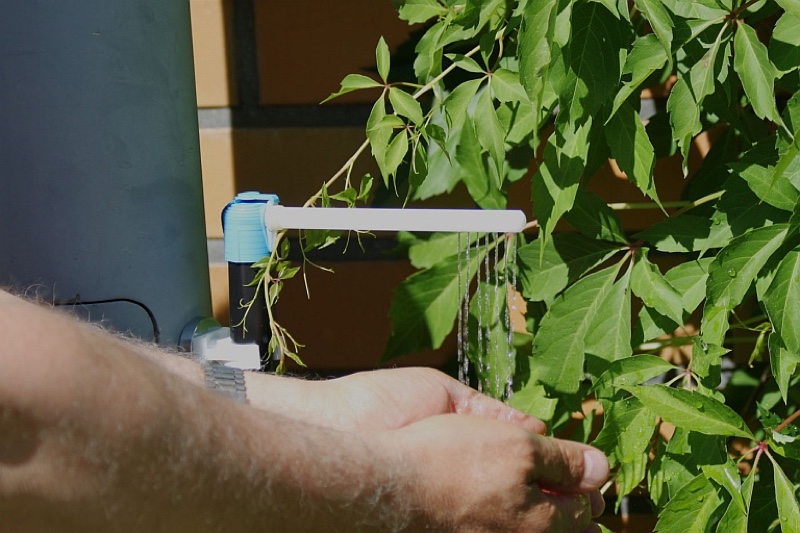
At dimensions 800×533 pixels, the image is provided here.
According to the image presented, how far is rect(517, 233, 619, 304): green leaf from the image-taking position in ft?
2.69

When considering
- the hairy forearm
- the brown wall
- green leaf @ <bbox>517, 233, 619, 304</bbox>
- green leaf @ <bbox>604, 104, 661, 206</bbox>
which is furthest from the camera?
the brown wall

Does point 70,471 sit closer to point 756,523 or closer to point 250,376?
point 250,376

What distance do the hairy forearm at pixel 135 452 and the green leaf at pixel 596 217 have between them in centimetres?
34

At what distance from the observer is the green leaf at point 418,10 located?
0.80 metres

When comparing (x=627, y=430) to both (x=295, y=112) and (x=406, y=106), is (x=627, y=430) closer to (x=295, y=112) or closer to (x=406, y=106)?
(x=406, y=106)

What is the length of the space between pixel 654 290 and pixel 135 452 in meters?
0.47

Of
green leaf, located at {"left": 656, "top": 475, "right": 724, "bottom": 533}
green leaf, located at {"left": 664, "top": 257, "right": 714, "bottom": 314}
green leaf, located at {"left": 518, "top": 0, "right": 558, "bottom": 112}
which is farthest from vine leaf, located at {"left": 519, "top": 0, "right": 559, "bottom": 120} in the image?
green leaf, located at {"left": 656, "top": 475, "right": 724, "bottom": 533}

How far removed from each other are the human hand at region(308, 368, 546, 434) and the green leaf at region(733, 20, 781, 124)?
32 cm

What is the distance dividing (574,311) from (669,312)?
9cm

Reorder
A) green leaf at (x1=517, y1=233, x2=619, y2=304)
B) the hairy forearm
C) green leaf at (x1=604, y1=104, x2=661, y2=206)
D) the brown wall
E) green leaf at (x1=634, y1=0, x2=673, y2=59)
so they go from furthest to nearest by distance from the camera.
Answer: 1. the brown wall
2. green leaf at (x1=517, y1=233, x2=619, y2=304)
3. green leaf at (x1=604, y1=104, x2=661, y2=206)
4. green leaf at (x1=634, y1=0, x2=673, y2=59)
5. the hairy forearm

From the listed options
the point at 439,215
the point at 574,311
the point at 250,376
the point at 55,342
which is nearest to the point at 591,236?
the point at 574,311

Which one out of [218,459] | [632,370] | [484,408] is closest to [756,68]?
[632,370]

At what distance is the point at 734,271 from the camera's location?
0.67m

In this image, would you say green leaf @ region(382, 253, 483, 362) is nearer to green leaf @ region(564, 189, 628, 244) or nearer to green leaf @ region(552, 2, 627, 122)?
green leaf @ region(564, 189, 628, 244)
